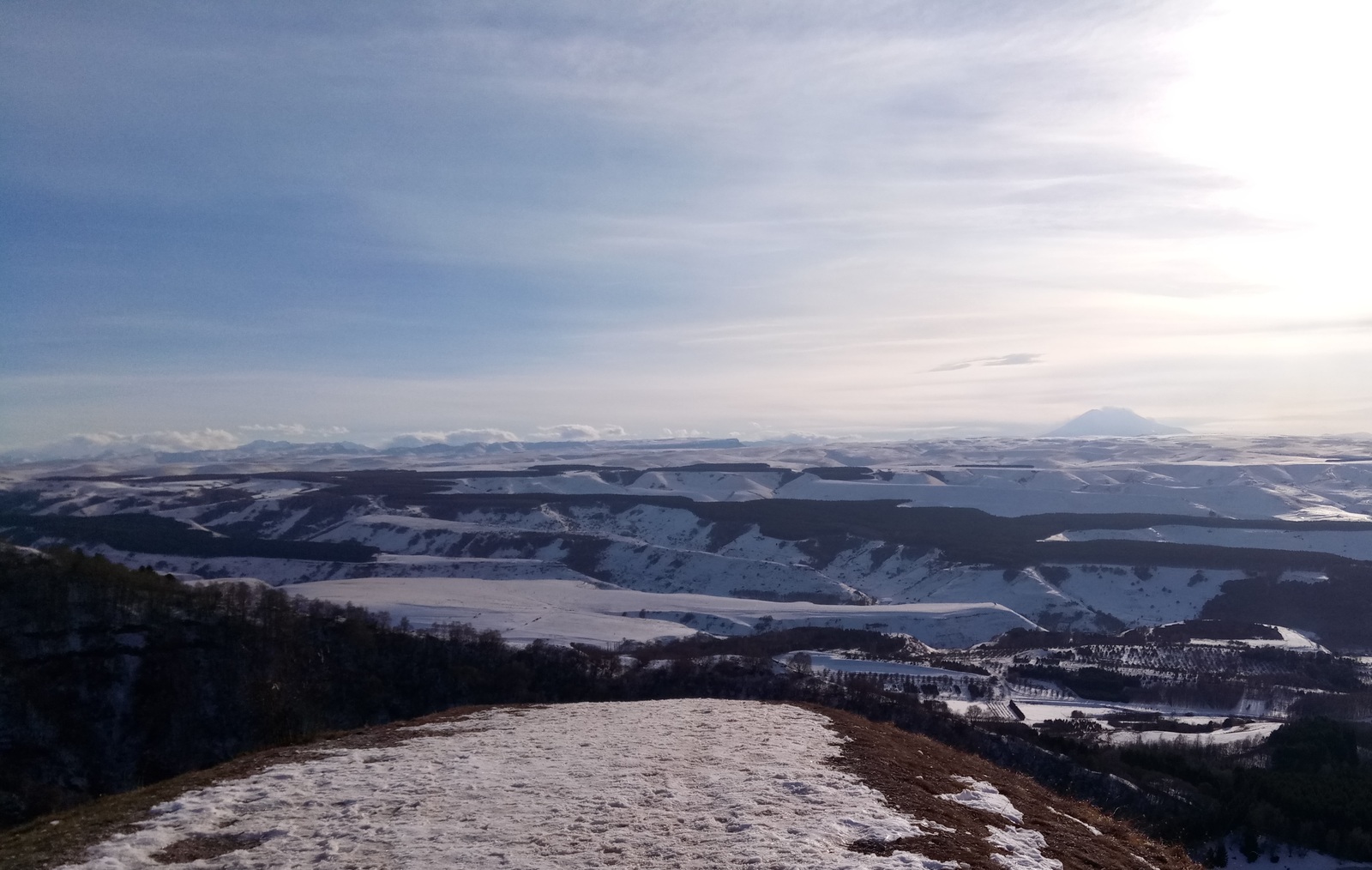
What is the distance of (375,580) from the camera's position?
8662 cm

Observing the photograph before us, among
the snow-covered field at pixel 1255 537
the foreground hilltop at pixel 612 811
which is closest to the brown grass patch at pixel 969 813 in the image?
the foreground hilltop at pixel 612 811

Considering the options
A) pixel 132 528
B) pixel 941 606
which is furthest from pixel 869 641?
pixel 132 528

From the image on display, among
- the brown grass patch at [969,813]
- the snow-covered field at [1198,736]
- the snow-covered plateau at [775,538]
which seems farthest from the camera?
the snow-covered plateau at [775,538]

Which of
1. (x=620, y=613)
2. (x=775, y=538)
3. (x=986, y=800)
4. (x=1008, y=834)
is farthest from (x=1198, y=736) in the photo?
(x=775, y=538)

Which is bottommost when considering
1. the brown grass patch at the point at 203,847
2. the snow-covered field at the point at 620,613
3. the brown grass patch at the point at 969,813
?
the snow-covered field at the point at 620,613

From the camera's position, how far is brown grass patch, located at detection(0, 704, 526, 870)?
29.3 ft

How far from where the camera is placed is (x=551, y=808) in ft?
33.1

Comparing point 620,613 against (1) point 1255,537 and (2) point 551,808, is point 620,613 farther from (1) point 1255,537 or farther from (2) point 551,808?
(1) point 1255,537

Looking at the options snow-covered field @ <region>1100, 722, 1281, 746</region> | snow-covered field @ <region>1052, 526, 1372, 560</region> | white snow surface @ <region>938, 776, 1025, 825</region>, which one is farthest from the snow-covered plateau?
white snow surface @ <region>938, 776, 1025, 825</region>

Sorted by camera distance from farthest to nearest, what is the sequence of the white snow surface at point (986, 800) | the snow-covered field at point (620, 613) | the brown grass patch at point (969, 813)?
1. the snow-covered field at point (620, 613)
2. the white snow surface at point (986, 800)
3. the brown grass patch at point (969, 813)

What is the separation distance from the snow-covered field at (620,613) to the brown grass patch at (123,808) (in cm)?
4797

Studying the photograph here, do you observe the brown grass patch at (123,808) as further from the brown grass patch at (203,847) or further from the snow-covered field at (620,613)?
the snow-covered field at (620,613)

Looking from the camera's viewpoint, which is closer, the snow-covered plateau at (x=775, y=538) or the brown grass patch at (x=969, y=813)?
the brown grass patch at (x=969, y=813)

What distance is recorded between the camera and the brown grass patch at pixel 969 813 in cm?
910
